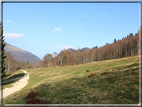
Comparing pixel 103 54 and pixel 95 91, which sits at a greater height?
pixel 103 54

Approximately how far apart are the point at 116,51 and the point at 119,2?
352 ft

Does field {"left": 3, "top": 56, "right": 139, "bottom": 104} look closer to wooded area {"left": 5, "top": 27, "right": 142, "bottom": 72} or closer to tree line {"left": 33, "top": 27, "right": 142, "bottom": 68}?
wooded area {"left": 5, "top": 27, "right": 142, "bottom": 72}

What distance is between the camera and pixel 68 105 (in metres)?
10.2

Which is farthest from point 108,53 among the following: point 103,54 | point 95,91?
point 95,91

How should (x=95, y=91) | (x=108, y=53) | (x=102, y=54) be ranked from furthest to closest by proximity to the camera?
(x=102, y=54) → (x=108, y=53) → (x=95, y=91)

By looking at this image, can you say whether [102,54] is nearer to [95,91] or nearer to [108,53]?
[108,53]

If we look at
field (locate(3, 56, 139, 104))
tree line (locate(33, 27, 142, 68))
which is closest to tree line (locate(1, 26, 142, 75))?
tree line (locate(33, 27, 142, 68))

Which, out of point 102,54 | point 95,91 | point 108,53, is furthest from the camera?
point 102,54

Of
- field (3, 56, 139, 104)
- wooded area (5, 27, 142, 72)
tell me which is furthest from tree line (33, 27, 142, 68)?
field (3, 56, 139, 104)

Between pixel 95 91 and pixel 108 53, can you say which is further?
pixel 108 53

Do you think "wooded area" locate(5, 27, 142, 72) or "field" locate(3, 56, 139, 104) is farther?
"wooded area" locate(5, 27, 142, 72)

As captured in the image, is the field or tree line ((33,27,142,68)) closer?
the field

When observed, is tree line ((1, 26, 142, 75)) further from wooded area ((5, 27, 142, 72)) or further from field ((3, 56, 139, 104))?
field ((3, 56, 139, 104))

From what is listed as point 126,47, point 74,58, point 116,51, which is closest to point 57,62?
point 74,58
